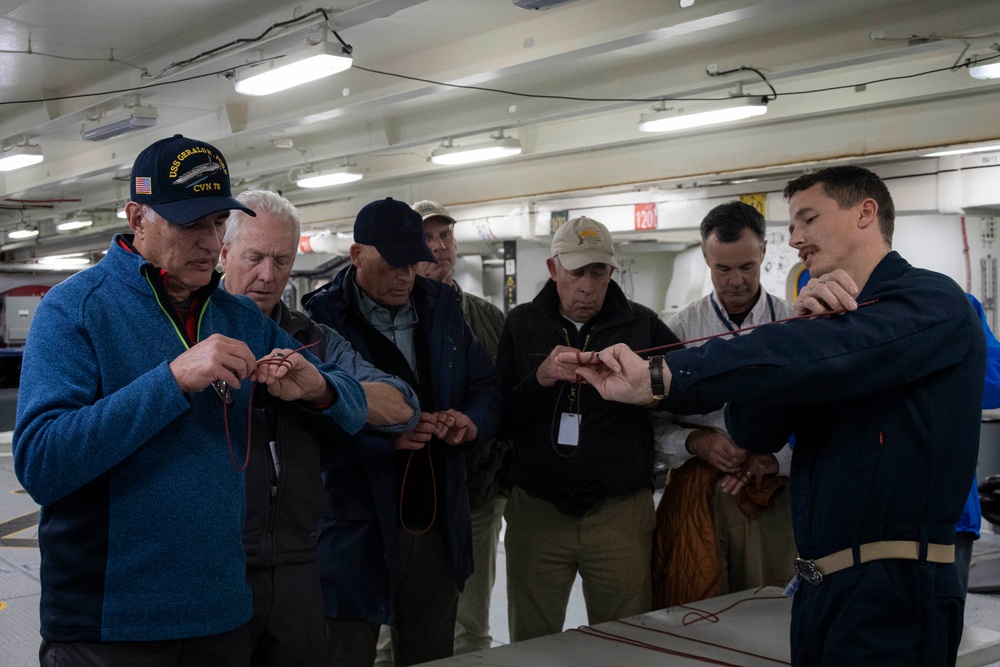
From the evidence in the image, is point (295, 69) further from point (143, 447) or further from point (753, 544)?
point (143, 447)

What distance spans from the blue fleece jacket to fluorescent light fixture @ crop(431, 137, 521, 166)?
21.7 ft

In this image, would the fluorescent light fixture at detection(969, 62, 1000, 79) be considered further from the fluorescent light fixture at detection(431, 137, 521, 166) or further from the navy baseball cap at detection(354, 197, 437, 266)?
the navy baseball cap at detection(354, 197, 437, 266)

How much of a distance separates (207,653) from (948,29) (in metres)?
5.28

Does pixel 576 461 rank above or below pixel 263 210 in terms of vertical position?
below

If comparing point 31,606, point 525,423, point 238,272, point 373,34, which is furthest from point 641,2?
point 31,606

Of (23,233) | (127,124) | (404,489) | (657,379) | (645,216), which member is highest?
(23,233)

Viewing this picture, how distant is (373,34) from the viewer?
21.3 ft

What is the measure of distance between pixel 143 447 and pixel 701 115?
5.71m

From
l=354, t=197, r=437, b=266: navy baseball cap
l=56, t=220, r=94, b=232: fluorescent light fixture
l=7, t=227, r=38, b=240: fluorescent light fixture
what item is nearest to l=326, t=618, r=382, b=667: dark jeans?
l=354, t=197, r=437, b=266: navy baseball cap

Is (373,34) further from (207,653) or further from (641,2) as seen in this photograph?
(207,653)

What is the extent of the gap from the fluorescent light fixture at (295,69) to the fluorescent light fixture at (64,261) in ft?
41.8

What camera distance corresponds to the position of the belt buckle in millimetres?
1852

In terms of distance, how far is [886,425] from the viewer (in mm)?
1777

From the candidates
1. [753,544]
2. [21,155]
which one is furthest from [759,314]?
[21,155]
